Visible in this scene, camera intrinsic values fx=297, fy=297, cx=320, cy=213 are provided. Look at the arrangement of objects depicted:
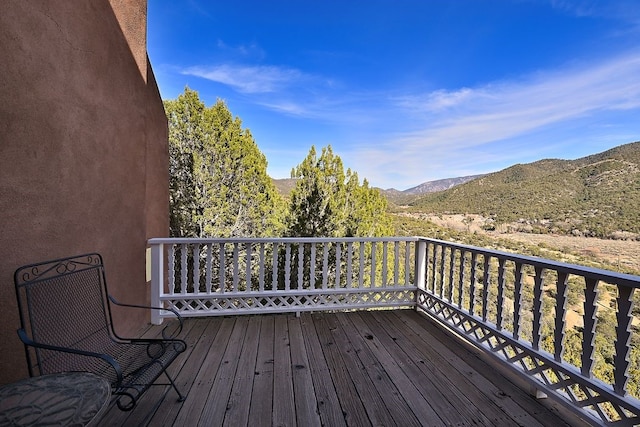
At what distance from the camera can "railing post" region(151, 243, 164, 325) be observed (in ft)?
10.6

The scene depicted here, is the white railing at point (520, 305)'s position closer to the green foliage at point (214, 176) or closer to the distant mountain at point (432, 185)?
the green foliage at point (214, 176)

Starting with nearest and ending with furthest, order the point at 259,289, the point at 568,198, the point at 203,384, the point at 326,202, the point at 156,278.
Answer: the point at 203,384
the point at 156,278
the point at 259,289
the point at 568,198
the point at 326,202

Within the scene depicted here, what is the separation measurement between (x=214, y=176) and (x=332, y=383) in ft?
20.8

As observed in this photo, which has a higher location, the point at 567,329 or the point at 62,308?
the point at 62,308

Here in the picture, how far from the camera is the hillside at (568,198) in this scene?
489 centimetres

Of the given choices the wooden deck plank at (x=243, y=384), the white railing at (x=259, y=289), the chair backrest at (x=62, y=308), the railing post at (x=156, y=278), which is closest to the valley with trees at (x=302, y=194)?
the white railing at (x=259, y=289)

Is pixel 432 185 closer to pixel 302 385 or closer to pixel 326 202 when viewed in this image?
pixel 326 202

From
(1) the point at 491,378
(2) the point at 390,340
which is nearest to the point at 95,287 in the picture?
(2) the point at 390,340

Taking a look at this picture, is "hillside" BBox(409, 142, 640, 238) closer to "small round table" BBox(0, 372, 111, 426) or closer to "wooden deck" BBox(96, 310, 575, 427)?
"wooden deck" BBox(96, 310, 575, 427)

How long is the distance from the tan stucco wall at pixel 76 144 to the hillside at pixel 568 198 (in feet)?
Answer: 21.5

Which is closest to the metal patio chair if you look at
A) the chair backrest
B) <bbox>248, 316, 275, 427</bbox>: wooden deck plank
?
the chair backrest

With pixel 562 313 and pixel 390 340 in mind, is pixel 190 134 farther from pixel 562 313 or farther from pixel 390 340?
pixel 562 313

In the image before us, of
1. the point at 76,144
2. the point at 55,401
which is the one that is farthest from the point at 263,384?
the point at 76,144

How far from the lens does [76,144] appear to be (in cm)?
215
